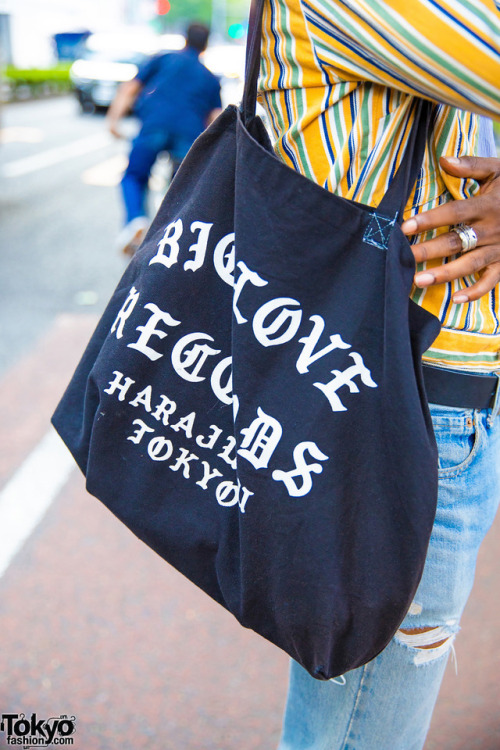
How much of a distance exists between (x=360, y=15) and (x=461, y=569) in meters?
0.79

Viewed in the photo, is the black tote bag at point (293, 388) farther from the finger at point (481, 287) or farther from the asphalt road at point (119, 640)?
the asphalt road at point (119, 640)

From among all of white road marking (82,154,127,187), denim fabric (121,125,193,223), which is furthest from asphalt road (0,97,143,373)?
denim fabric (121,125,193,223)

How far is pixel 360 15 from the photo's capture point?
0.83 meters

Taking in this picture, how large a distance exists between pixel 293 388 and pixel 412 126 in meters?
0.39

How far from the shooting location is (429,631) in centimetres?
113

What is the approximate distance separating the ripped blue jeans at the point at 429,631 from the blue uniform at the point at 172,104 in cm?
405

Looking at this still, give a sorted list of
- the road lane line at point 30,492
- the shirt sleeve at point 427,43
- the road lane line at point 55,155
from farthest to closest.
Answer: the road lane line at point 55,155
the road lane line at point 30,492
the shirt sleeve at point 427,43

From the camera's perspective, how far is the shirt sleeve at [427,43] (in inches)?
31.5

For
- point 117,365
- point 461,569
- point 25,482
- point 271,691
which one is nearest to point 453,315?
point 461,569

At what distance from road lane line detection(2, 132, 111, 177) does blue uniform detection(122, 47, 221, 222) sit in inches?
218

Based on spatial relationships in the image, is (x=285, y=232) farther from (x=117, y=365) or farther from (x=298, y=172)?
(x=117, y=365)

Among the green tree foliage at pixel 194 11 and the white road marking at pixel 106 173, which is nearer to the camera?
the white road marking at pixel 106 173

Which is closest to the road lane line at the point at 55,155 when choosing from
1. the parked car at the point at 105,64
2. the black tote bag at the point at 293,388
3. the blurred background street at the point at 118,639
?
the parked car at the point at 105,64

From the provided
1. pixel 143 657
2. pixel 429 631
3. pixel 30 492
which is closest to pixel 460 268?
pixel 429 631
